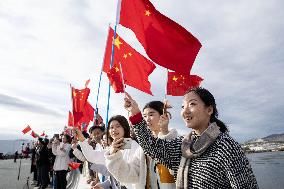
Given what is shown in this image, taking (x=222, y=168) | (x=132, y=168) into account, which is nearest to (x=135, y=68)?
(x=132, y=168)

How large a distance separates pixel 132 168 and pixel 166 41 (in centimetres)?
184

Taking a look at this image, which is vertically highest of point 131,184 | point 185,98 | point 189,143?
point 185,98

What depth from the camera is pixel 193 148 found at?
2684 millimetres

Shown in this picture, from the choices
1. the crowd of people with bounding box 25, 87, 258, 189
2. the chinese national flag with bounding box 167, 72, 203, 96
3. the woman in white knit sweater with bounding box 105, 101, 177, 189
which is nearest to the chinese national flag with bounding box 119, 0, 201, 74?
the crowd of people with bounding box 25, 87, 258, 189

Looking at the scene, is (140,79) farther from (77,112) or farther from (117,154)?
(117,154)

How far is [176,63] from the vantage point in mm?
4266

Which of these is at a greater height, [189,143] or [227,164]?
[189,143]

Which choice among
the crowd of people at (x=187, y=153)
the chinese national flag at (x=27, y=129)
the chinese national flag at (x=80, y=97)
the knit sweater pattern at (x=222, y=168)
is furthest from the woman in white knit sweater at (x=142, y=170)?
the chinese national flag at (x=27, y=129)

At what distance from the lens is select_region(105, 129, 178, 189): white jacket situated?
3.49 meters

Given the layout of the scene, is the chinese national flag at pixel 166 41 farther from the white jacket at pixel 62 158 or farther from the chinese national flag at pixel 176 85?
the white jacket at pixel 62 158

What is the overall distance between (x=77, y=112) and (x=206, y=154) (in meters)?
4.76

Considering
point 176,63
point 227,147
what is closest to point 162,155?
point 227,147

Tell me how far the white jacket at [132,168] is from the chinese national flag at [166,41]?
105 centimetres

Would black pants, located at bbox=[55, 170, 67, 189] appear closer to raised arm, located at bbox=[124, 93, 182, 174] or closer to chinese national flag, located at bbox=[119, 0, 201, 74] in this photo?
chinese national flag, located at bbox=[119, 0, 201, 74]
